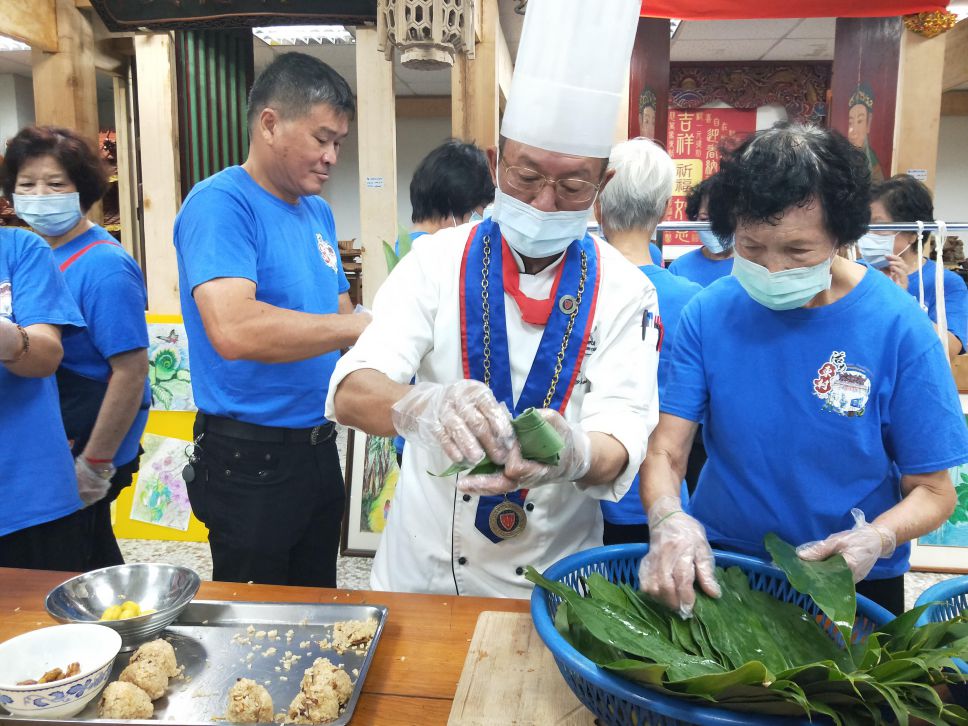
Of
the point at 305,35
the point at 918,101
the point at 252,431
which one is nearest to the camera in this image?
the point at 252,431

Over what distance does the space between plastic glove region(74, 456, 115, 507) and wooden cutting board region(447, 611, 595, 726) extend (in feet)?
5.17

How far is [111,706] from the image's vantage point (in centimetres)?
100

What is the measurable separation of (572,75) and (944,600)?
106 cm

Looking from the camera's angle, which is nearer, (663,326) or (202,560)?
(663,326)

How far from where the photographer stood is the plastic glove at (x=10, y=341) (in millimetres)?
1590

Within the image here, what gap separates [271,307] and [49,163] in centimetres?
117

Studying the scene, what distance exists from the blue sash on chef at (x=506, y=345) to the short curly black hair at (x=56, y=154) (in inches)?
66.7

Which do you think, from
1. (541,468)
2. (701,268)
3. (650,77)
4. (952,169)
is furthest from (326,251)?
(952,169)

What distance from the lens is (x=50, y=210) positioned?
89.7 inches

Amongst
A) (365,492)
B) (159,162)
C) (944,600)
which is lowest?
(365,492)

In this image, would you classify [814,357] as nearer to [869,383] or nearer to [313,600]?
[869,383]

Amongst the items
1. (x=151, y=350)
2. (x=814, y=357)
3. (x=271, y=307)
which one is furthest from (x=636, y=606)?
(x=151, y=350)

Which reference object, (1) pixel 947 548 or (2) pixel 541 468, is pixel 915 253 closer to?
(1) pixel 947 548

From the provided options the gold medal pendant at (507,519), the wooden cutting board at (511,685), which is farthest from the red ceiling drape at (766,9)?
the wooden cutting board at (511,685)
